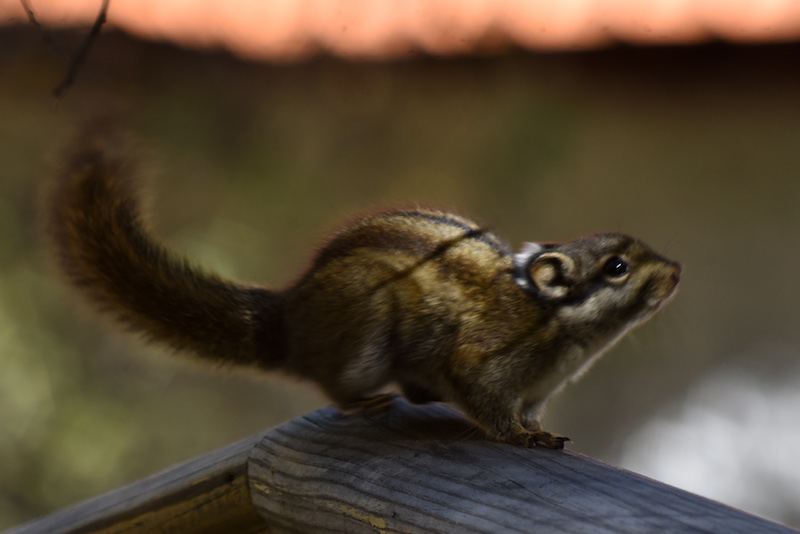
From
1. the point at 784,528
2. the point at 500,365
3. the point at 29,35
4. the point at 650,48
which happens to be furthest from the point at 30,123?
the point at 784,528

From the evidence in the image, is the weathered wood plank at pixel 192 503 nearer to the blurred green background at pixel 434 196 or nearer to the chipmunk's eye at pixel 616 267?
the blurred green background at pixel 434 196

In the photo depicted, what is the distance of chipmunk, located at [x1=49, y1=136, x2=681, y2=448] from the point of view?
39.1 inches

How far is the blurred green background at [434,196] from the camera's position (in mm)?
1786

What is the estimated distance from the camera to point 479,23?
152 centimetres

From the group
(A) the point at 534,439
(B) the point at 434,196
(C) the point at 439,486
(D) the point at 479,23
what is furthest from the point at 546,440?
(D) the point at 479,23

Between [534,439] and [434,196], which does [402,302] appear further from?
[434,196]

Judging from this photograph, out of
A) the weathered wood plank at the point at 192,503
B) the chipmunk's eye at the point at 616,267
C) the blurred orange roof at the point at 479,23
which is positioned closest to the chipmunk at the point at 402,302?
the chipmunk's eye at the point at 616,267

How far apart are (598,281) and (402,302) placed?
22cm

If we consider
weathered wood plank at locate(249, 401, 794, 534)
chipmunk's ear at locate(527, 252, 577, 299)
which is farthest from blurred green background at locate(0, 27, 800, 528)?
weathered wood plank at locate(249, 401, 794, 534)

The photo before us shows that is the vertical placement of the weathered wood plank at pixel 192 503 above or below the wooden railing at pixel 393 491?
below

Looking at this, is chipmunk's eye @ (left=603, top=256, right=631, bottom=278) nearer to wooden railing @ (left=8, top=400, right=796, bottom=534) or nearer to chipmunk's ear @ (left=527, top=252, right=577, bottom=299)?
chipmunk's ear @ (left=527, top=252, right=577, bottom=299)

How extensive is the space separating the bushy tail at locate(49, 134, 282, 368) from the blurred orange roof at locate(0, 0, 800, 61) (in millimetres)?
448

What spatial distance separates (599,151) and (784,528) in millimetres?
1629

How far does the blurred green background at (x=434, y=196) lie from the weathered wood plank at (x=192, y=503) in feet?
0.62
